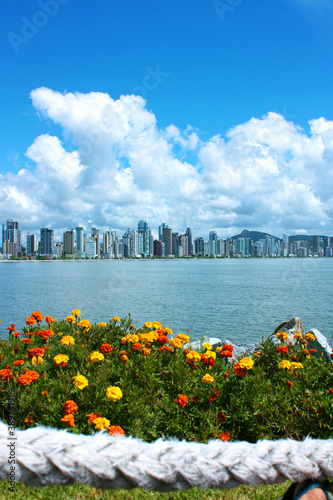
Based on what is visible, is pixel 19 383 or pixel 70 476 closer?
pixel 70 476

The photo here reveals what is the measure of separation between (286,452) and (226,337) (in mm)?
15990

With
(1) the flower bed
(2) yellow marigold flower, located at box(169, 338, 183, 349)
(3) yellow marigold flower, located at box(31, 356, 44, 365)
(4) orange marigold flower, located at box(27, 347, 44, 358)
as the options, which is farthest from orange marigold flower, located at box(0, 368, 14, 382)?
(2) yellow marigold flower, located at box(169, 338, 183, 349)

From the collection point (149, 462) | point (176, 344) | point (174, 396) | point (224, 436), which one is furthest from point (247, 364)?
point (149, 462)

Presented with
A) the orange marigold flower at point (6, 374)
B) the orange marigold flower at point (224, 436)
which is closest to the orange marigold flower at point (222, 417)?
the orange marigold flower at point (224, 436)

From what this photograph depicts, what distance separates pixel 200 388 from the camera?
4.58m

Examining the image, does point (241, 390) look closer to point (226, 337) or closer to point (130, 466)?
point (130, 466)

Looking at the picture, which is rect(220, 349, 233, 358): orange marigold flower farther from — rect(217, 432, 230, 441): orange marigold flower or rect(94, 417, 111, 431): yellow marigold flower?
rect(94, 417, 111, 431): yellow marigold flower

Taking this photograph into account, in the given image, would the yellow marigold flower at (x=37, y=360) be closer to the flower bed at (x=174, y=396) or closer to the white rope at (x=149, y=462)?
the flower bed at (x=174, y=396)

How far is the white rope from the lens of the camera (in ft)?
6.39

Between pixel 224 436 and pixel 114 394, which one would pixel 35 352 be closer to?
pixel 114 394

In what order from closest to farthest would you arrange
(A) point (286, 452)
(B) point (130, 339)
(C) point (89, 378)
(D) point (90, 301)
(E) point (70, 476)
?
1. (E) point (70, 476)
2. (A) point (286, 452)
3. (C) point (89, 378)
4. (B) point (130, 339)
5. (D) point (90, 301)

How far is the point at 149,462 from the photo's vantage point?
198 cm

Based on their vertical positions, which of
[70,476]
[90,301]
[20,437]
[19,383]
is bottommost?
[90,301]

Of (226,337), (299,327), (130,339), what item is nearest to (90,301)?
(226,337)
